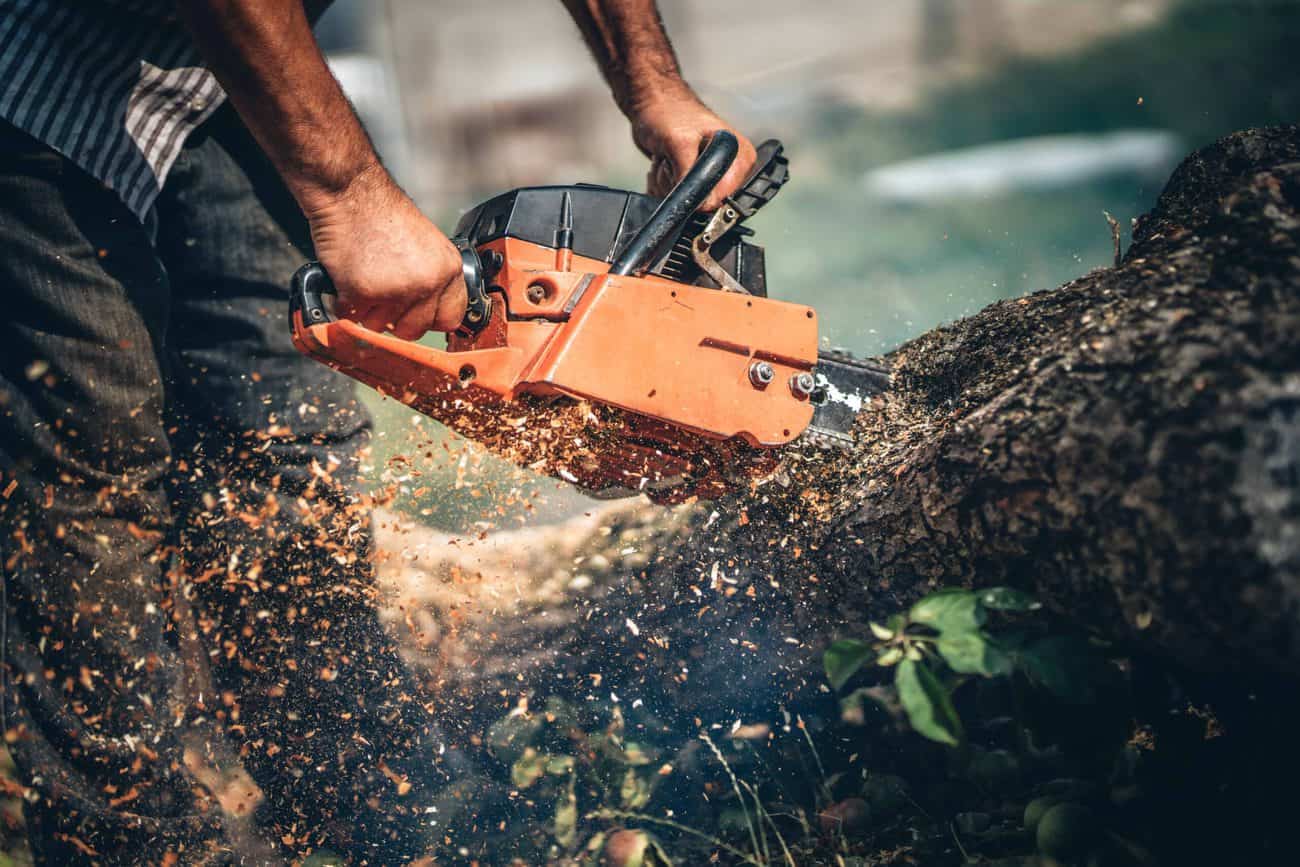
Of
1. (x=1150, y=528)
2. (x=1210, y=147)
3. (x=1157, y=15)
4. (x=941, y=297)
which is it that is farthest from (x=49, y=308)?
(x=1157, y=15)

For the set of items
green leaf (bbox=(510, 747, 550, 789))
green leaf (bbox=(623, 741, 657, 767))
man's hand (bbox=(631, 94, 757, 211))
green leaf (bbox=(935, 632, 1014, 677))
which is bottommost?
green leaf (bbox=(510, 747, 550, 789))

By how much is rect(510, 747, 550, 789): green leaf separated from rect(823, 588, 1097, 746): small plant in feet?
2.90

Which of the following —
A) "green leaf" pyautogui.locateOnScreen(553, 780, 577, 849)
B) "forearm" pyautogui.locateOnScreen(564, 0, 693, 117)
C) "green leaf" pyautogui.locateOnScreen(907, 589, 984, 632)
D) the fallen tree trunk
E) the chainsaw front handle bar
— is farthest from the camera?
"forearm" pyautogui.locateOnScreen(564, 0, 693, 117)

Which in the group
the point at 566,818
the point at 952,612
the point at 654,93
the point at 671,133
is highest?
the point at 654,93

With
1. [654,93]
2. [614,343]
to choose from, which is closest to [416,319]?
[614,343]

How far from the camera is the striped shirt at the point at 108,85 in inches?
53.8

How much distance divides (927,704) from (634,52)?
1.68 metres

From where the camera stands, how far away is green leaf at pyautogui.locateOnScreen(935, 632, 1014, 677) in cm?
92

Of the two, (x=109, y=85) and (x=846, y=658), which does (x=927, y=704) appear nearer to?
(x=846, y=658)

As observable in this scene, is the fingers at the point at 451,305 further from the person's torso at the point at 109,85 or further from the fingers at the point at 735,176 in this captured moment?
the person's torso at the point at 109,85

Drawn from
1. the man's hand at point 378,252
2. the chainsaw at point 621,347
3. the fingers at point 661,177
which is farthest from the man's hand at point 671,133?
the man's hand at point 378,252

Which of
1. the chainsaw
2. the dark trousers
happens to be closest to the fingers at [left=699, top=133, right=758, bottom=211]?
the chainsaw

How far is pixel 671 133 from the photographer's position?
179 cm

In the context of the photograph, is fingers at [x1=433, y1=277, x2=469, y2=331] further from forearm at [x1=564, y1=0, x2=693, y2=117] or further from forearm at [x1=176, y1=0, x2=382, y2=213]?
forearm at [x1=564, y1=0, x2=693, y2=117]
